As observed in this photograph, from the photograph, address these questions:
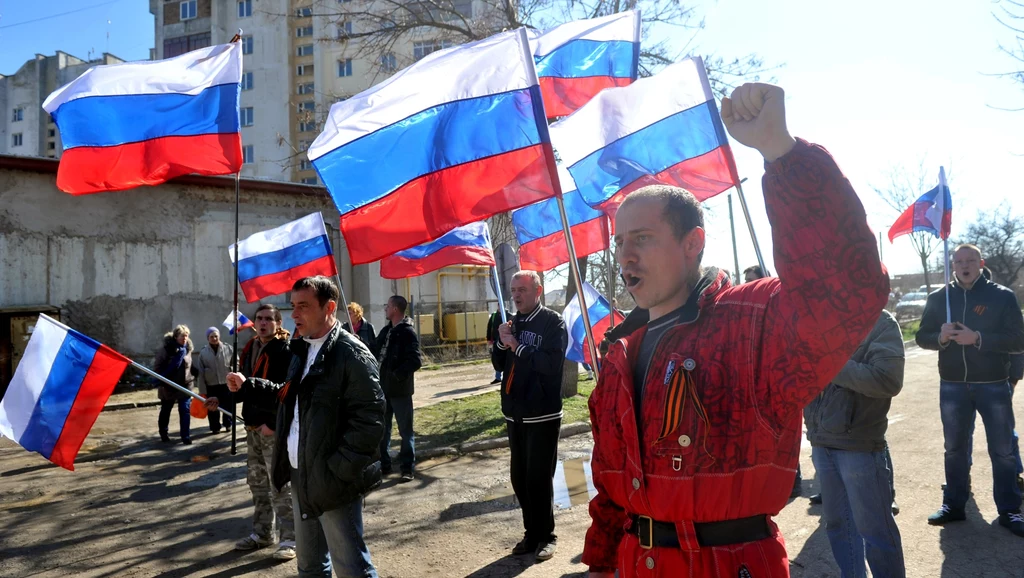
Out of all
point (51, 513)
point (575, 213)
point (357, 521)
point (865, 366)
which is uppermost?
point (575, 213)

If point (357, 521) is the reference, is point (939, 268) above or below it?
above

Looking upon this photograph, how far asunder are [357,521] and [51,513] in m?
5.18

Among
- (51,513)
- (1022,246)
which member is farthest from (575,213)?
(1022,246)

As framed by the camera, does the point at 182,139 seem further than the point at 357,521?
Yes

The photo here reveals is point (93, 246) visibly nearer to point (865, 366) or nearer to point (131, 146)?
point (131, 146)

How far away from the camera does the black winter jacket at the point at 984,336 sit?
5352 millimetres

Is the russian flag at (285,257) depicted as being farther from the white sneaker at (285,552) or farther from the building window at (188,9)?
the building window at (188,9)

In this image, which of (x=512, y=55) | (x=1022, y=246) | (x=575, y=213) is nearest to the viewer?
(x=512, y=55)

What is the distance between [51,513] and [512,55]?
673cm

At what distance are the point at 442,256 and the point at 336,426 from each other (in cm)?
343

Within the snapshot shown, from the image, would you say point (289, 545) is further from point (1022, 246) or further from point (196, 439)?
point (1022, 246)

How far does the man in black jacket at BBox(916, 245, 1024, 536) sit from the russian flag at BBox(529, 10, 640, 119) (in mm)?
3488

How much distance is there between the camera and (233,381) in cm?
466

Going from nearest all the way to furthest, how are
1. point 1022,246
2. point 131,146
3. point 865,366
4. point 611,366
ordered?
point 611,366
point 865,366
point 131,146
point 1022,246
